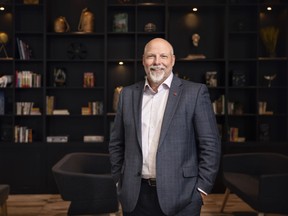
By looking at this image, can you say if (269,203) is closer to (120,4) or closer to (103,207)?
(103,207)

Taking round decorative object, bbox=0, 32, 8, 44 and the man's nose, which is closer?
the man's nose

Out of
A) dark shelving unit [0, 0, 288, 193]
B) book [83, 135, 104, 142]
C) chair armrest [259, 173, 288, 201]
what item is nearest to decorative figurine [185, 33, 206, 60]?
dark shelving unit [0, 0, 288, 193]

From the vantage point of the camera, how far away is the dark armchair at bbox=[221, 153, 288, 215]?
4039 mm

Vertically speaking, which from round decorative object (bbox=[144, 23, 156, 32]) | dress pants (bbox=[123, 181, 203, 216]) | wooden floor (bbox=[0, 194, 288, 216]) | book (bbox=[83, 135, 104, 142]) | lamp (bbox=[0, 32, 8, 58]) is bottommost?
wooden floor (bbox=[0, 194, 288, 216])

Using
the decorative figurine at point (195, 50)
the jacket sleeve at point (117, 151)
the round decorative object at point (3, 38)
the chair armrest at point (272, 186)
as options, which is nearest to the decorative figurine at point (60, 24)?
the round decorative object at point (3, 38)

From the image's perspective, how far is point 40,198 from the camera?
20.3 ft

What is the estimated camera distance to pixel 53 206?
5668 mm

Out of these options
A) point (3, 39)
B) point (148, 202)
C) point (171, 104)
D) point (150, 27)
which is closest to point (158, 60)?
point (171, 104)

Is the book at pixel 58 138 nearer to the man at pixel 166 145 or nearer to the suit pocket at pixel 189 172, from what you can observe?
the man at pixel 166 145

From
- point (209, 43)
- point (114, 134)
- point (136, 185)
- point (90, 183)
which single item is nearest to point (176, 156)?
point (136, 185)

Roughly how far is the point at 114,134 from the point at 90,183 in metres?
1.07

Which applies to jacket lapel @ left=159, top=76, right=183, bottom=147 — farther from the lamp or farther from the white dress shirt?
the lamp

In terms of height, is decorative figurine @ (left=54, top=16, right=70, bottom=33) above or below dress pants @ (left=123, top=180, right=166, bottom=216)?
above

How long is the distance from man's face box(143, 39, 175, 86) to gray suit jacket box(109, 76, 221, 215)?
12cm
